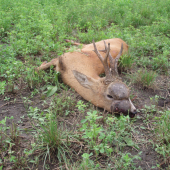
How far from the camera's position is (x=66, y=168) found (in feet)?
7.75

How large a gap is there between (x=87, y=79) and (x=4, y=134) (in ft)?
5.41

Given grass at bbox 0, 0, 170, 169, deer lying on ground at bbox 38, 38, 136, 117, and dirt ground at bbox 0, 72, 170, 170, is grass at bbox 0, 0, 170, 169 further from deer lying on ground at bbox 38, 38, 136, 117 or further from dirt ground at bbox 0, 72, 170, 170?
deer lying on ground at bbox 38, 38, 136, 117

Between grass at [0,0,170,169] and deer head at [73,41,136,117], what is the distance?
0.52ft

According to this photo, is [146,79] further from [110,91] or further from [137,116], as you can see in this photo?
[110,91]

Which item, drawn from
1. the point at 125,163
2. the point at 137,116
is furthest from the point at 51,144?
the point at 137,116

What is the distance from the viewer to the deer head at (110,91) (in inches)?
126

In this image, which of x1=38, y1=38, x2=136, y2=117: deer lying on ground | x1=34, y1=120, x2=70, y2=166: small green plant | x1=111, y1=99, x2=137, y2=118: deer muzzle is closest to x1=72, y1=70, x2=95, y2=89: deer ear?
x1=38, y1=38, x2=136, y2=117: deer lying on ground

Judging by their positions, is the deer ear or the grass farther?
the deer ear

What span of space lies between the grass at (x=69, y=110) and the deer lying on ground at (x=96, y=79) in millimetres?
150

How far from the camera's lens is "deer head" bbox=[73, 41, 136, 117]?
3213 mm

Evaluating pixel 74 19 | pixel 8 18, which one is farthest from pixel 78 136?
pixel 74 19

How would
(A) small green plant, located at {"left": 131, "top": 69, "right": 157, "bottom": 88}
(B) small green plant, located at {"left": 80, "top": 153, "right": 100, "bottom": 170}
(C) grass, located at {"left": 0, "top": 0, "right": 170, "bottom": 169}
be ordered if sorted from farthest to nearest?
(A) small green plant, located at {"left": 131, "top": 69, "right": 157, "bottom": 88} → (C) grass, located at {"left": 0, "top": 0, "right": 170, "bottom": 169} → (B) small green plant, located at {"left": 80, "top": 153, "right": 100, "bottom": 170}

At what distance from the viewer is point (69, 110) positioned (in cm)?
348

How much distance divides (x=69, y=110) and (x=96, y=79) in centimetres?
79
